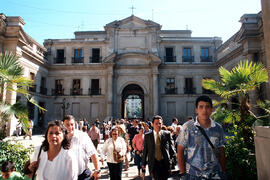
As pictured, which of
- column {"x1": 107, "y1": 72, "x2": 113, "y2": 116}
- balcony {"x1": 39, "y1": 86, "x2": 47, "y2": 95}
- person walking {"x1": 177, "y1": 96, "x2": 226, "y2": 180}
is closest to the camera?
person walking {"x1": 177, "y1": 96, "x2": 226, "y2": 180}

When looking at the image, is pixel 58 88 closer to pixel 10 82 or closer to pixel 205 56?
pixel 205 56

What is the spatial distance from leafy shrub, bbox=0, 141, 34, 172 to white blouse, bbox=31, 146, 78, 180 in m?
3.06

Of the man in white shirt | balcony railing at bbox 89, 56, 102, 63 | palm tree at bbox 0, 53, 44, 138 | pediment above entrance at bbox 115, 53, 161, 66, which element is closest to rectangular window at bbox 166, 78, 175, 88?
pediment above entrance at bbox 115, 53, 161, 66

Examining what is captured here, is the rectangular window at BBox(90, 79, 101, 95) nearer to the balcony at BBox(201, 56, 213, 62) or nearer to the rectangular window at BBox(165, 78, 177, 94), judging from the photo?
the rectangular window at BBox(165, 78, 177, 94)

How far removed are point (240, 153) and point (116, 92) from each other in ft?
71.8

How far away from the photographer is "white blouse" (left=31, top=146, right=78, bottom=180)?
2607mm

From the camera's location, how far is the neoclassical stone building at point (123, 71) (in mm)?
25828

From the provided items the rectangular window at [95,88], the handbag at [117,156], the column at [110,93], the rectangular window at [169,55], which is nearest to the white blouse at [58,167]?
the handbag at [117,156]

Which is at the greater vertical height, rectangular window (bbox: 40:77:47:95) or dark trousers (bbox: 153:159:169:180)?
rectangular window (bbox: 40:77:47:95)

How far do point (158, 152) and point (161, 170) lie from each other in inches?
16.5

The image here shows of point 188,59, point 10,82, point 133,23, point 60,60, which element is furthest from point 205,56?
point 10,82

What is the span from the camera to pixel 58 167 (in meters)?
2.64

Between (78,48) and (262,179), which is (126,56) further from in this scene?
(262,179)

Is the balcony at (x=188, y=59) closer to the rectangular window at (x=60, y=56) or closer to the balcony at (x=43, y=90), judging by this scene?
the rectangular window at (x=60, y=56)
